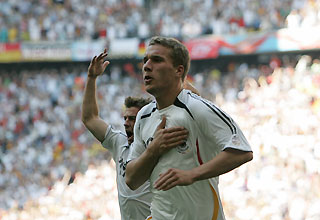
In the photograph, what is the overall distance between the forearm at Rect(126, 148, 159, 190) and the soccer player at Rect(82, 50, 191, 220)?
138 centimetres

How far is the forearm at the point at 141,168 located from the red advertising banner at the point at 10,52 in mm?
24448

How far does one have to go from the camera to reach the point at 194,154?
3.51m

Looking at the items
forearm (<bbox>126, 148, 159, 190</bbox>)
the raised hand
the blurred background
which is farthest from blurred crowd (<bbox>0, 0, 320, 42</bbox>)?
forearm (<bbox>126, 148, 159, 190</bbox>)

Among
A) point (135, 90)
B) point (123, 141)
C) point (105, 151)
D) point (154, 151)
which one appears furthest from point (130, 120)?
point (135, 90)

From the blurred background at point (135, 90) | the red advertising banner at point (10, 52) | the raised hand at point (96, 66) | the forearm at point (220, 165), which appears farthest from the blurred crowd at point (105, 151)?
the forearm at point (220, 165)

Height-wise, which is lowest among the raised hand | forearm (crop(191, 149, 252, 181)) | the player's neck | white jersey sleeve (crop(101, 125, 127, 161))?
white jersey sleeve (crop(101, 125, 127, 161))

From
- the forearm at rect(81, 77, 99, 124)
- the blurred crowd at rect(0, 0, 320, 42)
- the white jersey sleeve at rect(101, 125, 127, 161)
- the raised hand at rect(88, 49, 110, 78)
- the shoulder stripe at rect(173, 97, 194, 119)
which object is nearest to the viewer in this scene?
the shoulder stripe at rect(173, 97, 194, 119)

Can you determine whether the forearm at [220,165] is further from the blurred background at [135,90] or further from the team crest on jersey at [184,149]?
the blurred background at [135,90]

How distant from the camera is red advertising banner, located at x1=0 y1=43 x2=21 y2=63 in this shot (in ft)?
89.2

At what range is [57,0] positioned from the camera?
28312 mm

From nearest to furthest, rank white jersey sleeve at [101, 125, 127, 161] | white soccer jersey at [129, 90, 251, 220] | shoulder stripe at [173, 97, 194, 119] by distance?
white soccer jersey at [129, 90, 251, 220] → shoulder stripe at [173, 97, 194, 119] → white jersey sleeve at [101, 125, 127, 161]

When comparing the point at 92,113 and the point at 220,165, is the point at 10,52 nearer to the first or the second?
the point at 92,113

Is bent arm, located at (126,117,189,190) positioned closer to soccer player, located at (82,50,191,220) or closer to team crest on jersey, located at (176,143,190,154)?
team crest on jersey, located at (176,143,190,154)

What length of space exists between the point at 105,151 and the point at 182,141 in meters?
16.3
